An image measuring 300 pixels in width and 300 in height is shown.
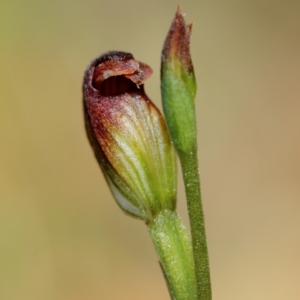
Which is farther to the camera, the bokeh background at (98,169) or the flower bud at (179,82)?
the bokeh background at (98,169)

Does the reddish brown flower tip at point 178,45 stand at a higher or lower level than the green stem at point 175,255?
higher

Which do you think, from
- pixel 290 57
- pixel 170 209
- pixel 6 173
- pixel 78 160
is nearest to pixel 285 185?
pixel 290 57

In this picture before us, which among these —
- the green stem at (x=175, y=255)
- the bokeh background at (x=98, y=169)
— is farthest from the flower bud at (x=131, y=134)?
the bokeh background at (x=98, y=169)

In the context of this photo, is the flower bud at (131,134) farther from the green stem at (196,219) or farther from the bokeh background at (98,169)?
the bokeh background at (98,169)

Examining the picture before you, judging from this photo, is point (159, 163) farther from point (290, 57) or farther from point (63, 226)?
point (290, 57)

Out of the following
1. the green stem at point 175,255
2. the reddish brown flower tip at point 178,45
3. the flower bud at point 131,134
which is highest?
the reddish brown flower tip at point 178,45

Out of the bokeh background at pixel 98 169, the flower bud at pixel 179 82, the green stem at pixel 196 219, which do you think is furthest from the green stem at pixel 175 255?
the bokeh background at pixel 98 169

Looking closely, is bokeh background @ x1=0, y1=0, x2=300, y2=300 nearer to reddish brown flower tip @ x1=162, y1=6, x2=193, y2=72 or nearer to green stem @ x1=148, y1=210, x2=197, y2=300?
green stem @ x1=148, y1=210, x2=197, y2=300

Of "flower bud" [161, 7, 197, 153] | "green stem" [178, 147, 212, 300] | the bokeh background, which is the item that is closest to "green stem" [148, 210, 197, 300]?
"green stem" [178, 147, 212, 300]
